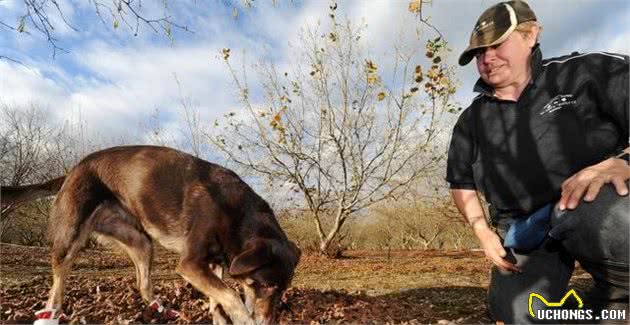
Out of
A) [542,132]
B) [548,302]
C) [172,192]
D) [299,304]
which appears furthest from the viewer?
[299,304]

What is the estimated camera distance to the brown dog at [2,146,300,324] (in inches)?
197

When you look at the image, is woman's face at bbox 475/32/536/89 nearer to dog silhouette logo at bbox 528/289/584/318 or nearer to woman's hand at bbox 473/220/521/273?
woman's hand at bbox 473/220/521/273

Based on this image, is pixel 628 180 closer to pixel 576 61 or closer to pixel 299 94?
pixel 576 61

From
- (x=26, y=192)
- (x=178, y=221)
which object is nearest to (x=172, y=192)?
(x=178, y=221)

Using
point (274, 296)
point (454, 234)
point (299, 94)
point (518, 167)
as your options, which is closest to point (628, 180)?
point (518, 167)

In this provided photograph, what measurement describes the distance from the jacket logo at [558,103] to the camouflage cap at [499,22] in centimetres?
66

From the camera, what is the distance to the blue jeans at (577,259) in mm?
3199

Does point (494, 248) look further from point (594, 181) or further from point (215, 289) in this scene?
point (215, 289)

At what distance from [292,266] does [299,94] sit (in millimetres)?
12188

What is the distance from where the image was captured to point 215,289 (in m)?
4.91

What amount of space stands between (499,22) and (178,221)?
13.7 ft

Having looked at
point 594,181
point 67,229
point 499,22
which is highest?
point 499,22

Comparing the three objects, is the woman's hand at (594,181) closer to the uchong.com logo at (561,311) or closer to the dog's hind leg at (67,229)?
the uchong.com logo at (561,311)

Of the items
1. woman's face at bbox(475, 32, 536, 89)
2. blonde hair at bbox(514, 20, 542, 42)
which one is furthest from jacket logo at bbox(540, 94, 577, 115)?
blonde hair at bbox(514, 20, 542, 42)
